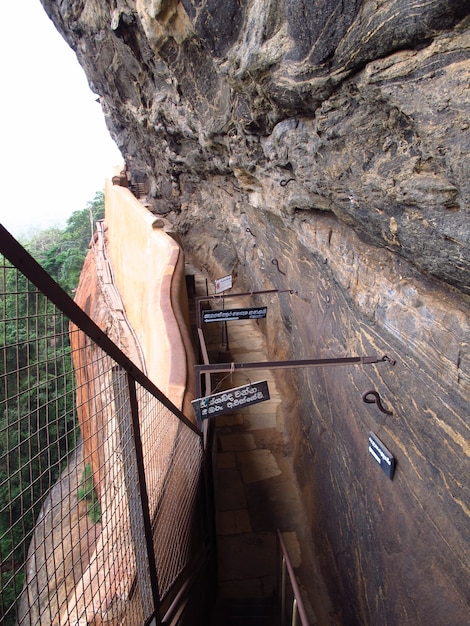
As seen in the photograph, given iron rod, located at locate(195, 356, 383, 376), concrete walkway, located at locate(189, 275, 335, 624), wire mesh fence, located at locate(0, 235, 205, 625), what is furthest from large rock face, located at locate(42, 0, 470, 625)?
wire mesh fence, located at locate(0, 235, 205, 625)

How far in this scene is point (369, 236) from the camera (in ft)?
8.93

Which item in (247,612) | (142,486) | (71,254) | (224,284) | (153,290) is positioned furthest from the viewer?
(71,254)

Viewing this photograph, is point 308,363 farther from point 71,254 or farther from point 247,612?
point 71,254

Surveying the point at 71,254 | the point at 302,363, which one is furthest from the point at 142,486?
the point at 71,254

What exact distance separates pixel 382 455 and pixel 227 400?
1.10 meters

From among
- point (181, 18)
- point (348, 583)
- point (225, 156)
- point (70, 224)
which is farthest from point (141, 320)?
point (70, 224)

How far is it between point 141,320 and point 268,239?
7.38ft

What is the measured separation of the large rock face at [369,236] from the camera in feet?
5.92

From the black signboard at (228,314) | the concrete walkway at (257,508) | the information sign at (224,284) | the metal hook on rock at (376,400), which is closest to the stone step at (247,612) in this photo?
the concrete walkway at (257,508)

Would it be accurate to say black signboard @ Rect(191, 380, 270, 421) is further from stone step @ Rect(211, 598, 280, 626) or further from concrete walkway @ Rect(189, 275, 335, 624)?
stone step @ Rect(211, 598, 280, 626)

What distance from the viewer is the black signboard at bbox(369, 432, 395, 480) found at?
8.70ft

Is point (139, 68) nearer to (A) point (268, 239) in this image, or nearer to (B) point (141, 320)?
(A) point (268, 239)

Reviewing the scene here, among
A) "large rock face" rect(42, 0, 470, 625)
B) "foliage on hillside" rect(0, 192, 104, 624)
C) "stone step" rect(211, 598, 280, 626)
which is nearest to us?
"foliage on hillside" rect(0, 192, 104, 624)

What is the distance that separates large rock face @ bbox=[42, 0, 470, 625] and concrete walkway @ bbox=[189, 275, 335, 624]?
1.06 feet
